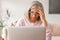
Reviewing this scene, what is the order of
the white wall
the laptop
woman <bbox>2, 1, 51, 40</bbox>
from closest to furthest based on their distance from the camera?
1. the laptop
2. woman <bbox>2, 1, 51, 40</bbox>
3. the white wall

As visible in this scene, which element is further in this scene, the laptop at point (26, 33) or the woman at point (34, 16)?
the woman at point (34, 16)

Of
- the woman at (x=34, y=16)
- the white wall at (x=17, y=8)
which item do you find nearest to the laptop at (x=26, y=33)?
the woman at (x=34, y=16)

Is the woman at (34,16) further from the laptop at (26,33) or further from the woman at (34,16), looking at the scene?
the laptop at (26,33)

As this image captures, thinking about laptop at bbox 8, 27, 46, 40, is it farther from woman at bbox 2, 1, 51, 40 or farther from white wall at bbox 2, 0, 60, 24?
white wall at bbox 2, 0, 60, 24

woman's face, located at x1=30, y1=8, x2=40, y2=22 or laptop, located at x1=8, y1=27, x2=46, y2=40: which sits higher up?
woman's face, located at x1=30, y1=8, x2=40, y2=22

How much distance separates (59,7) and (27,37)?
2960 mm

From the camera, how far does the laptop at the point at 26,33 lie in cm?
114

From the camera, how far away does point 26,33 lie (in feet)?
3.78

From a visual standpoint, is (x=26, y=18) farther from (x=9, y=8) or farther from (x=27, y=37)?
(x=9, y=8)

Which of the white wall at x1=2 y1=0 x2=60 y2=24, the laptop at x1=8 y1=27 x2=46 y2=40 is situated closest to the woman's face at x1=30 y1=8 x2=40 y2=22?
the laptop at x1=8 y1=27 x2=46 y2=40


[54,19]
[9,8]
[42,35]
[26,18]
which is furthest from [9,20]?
[42,35]

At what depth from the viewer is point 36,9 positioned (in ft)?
5.11

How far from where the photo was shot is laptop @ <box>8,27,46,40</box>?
45.1 inches

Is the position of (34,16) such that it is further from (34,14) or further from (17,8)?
(17,8)
